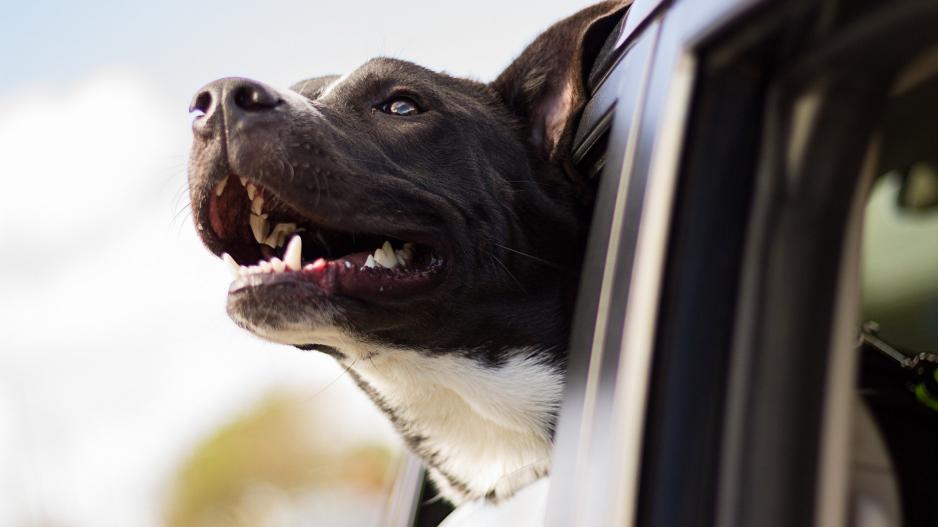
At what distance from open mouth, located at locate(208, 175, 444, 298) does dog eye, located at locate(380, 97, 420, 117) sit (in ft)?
1.22

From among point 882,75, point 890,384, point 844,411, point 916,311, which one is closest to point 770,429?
point 844,411

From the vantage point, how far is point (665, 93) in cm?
132

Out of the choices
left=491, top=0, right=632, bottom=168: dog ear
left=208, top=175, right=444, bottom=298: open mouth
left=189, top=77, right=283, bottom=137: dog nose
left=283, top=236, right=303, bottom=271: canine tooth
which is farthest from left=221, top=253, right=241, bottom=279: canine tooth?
left=491, top=0, right=632, bottom=168: dog ear

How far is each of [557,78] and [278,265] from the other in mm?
905

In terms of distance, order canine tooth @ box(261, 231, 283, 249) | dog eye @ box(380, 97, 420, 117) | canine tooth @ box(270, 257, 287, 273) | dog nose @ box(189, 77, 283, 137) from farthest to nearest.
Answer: dog eye @ box(380, 97, 420, 117) < canine tooth @ box(261, 231, 283, 249) < canine tooth @ box(270, 257, 287, 273) < dog nose @ box(189, 77, 283, 137)

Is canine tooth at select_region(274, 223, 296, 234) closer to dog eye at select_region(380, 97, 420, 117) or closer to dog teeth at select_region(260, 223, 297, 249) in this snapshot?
dog teeth at select_region(260, 223, 297, 249)

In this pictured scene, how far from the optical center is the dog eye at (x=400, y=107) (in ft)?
8.72

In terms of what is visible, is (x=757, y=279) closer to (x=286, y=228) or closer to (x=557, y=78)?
(x=286, y=228)

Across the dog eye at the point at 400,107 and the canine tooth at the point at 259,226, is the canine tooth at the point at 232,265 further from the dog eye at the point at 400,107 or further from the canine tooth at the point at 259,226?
the dog eye at the point at 400,107

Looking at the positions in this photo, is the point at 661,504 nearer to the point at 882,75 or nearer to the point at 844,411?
the point at 844,411

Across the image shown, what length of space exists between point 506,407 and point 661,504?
1.44 metres

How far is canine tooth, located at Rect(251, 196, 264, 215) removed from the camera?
236 centimetres

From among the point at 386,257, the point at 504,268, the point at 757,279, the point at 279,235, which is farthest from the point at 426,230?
the point at 757,279

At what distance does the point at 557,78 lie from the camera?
2678mm
